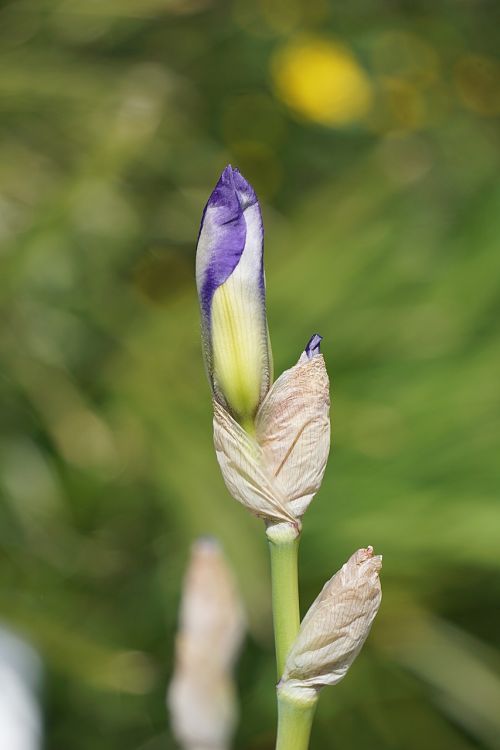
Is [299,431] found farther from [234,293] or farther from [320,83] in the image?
[320,83]

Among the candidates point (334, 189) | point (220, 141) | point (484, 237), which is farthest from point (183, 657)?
point (220, 141)

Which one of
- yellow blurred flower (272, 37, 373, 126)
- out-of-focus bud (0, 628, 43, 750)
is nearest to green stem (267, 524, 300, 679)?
out-of-focus bud (0, 628, 43, 750)

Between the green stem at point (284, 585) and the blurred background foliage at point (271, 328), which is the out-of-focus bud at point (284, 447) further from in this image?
the blurred background foliage at point (271, 328)

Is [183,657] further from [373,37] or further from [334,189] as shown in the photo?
[373,37]

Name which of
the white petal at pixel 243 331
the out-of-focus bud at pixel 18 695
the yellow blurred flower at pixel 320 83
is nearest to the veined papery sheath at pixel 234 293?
the white petal at pixel 243 331

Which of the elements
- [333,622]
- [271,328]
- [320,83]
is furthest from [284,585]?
[320,83]

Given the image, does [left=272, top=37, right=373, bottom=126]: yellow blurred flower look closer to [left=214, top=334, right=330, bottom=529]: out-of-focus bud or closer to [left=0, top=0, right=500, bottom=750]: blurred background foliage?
[left=0, top=0, right=500, bottom=750]: blurred background foliage
